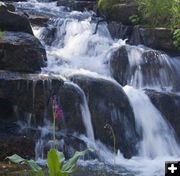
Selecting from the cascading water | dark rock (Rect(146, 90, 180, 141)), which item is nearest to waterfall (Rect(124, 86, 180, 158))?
the cascading water

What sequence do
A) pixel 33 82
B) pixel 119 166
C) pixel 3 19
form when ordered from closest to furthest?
pixel 119 166 → pixel 33 82 → pixel 3 19

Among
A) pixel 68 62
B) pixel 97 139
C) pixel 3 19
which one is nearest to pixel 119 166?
pixel 97 139

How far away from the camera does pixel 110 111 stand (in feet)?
31.1

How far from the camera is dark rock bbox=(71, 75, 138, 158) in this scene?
30.0 ft

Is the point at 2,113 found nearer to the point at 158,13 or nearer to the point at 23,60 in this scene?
the point at 23,60

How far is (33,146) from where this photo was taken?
8047 millimetres

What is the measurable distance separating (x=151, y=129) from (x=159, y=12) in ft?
16.7

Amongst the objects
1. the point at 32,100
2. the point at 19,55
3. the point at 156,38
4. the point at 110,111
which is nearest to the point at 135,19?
the point at 156,38

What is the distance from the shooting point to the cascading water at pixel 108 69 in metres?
8.94

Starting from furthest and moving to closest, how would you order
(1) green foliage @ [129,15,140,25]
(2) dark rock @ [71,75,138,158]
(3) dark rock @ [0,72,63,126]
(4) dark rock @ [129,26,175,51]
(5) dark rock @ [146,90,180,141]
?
(1) green foliage @ [129,15,140,25], (4) dark rock @ [129,26,175,51], (5) dark rock @ [146,90,180,141], (2) dark rock @ [71,75,138,158], (3) dark rock @ [0,72,63,126]

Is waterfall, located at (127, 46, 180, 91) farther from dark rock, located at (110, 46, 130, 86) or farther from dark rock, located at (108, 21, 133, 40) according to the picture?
dark rock, located at (108, 21, 133, 40)

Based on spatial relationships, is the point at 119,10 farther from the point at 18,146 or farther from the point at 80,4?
the point at 18,146

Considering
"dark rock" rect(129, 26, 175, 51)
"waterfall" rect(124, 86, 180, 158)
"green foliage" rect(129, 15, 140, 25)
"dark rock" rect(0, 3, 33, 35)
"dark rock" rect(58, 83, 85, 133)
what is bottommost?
"waterfall" rect(124, 86, 180, 158)

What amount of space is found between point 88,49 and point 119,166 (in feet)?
18.2
